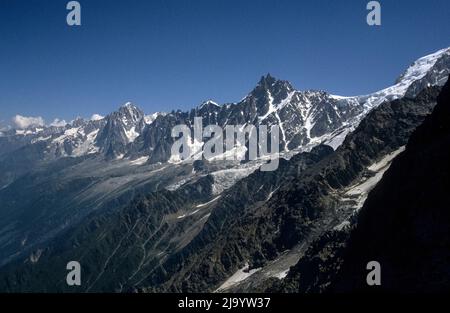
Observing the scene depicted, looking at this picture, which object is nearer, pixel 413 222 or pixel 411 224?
pixel 413 222

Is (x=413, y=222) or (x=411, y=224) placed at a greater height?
(x=413, y=222)

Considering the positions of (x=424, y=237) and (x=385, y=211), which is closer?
(x=424, y=237)

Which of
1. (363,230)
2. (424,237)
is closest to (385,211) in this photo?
(363,230)
